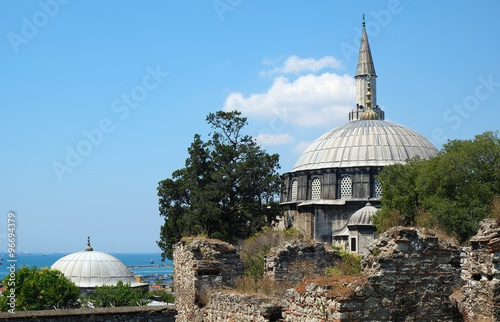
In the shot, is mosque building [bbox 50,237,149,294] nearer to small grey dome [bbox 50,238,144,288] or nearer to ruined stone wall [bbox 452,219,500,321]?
small grey dome [bbox 50,238,144,288]

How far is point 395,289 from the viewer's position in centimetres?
723

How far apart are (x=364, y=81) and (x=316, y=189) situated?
1746cm

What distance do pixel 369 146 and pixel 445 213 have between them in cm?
3250

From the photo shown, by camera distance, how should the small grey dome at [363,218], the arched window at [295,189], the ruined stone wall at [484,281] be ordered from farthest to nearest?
the arched window at [295,189]
the small grey dome at [363,218]
the ruined stone wall at [484,281]

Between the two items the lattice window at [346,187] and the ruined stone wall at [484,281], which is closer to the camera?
the ruined stone wall at [484,281]

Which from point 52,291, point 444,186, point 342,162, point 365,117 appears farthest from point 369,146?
point 52,291

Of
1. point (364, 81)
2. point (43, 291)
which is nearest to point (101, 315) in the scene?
point (43, 291)

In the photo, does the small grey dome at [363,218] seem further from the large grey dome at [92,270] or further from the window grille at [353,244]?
the large grey dome at [92,270]

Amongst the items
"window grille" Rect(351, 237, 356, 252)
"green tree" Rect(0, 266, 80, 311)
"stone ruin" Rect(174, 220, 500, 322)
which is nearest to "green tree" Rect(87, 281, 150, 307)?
"green tree" Rect(0, 266, 80, 311)

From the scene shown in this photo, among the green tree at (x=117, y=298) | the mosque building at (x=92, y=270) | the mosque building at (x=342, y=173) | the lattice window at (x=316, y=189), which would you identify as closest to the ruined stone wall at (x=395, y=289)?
the green tree at (x=117, y=298)

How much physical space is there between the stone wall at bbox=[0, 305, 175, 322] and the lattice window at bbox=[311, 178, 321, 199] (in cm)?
4220

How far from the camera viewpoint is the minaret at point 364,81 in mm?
70688

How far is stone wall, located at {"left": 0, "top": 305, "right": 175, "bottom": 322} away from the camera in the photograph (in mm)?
16125

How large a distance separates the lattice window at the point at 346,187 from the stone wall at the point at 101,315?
41.0 meters
